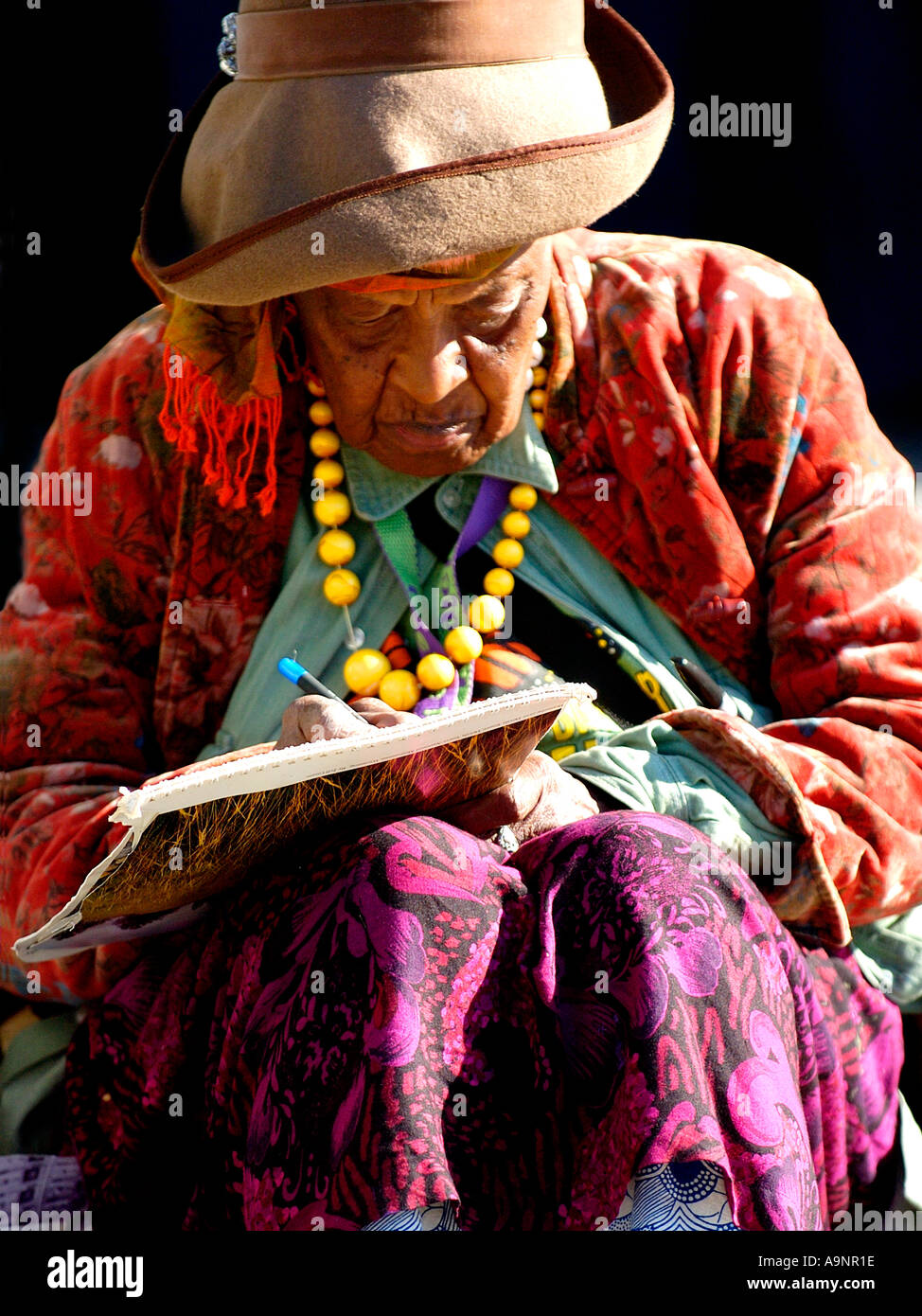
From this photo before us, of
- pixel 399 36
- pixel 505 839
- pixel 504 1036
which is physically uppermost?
pixel 399 36

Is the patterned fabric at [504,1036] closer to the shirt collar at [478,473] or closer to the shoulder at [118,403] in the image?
the shirt collar at [478,473]

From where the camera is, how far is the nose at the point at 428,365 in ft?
7.14

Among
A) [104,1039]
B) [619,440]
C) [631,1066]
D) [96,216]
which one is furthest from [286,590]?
[96,216]

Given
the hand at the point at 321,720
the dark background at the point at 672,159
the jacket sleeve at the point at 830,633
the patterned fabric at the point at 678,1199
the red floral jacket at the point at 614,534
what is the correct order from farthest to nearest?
1. the dark background at the point at 672,159
2. the red floral jacket at the point at 614,534
3. the jacket sleeve at the point at 830,633
4. the hand at the point at 321,720
5. the patterned fabric at the point at 678,1199

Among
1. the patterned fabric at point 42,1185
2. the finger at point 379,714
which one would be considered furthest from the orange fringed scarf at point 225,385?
the patterned fabric at point 42,1185

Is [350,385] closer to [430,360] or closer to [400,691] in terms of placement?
[430,360]

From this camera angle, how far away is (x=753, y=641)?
238 centimetres

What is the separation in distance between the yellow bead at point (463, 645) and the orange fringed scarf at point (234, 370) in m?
0.33

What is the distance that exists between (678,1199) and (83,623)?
129 cm

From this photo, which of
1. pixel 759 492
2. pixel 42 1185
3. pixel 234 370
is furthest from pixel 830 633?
pixel 42 1185

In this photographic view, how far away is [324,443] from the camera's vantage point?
2.38 metres

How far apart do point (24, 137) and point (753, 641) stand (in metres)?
2.15

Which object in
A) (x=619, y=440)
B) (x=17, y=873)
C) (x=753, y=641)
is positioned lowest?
(x=17, y=873)
